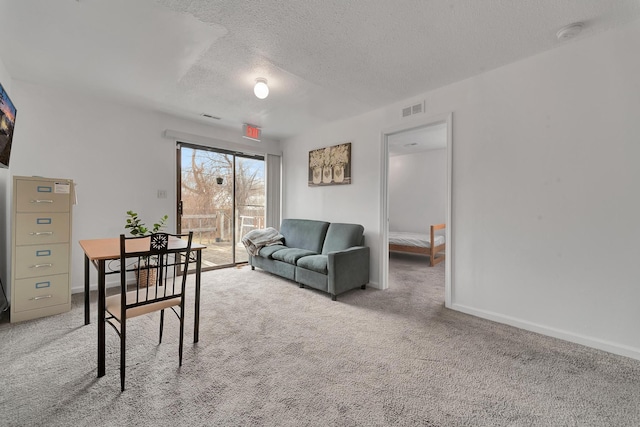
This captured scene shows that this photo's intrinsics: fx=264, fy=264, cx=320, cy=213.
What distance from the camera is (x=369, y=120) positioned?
375 cm

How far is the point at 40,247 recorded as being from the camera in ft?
8.38

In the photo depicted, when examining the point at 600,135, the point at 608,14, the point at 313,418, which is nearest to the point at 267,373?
the point at 313,418

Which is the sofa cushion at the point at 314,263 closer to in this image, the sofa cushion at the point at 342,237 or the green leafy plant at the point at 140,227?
the sofa cushion at the point at 342,237

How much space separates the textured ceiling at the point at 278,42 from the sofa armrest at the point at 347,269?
1.95m

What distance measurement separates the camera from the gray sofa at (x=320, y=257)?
10.6 ft

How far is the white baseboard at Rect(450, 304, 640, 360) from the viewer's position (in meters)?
1.98

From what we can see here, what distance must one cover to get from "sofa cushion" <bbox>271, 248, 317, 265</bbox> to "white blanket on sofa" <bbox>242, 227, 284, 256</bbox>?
16.5 inches

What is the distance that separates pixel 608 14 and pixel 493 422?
278cm

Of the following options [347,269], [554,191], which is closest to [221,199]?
[347,269]

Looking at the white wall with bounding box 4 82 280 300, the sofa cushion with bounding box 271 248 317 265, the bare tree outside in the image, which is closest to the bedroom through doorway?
the sofa cushion with bounding box 271 248 317 265

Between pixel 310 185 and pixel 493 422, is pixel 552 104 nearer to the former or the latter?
pixel 493 422

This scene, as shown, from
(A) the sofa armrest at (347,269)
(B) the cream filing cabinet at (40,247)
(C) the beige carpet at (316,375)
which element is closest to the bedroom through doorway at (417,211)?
(A) the sofa armrest at (347,269)

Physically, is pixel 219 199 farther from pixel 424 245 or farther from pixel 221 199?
pixel 424 245

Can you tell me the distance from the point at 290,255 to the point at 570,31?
351 cm
